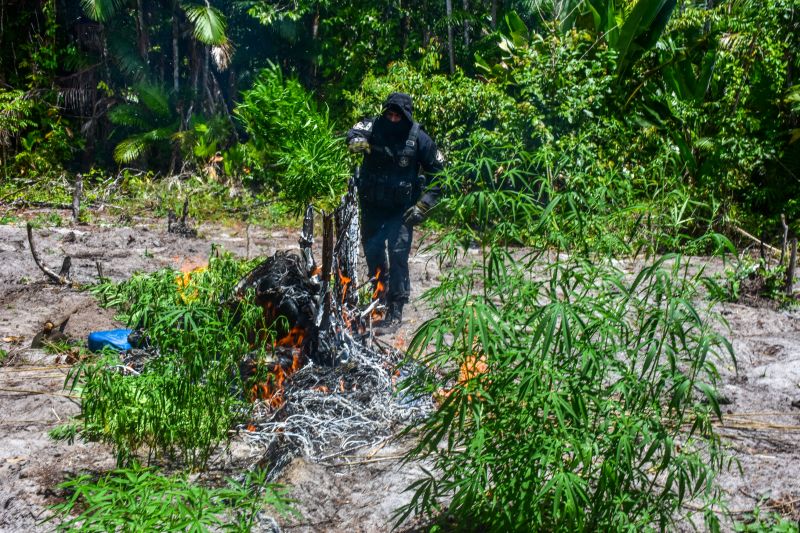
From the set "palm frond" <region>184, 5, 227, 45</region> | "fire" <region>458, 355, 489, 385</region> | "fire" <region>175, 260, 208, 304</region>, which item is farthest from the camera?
"palm frond" <region>184, 5, 227, 45</region>

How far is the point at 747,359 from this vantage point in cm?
565

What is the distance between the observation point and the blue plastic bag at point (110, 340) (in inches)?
214

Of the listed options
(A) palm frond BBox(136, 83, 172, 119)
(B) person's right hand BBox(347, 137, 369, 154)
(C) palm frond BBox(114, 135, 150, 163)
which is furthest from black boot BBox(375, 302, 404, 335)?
(A) palm frond BBox(136, 83, 172, 119)

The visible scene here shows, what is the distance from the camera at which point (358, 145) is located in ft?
20.7

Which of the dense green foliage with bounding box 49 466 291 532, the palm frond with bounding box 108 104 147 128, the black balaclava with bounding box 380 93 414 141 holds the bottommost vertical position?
the dense green foliage with bounding box 49 466 291 532

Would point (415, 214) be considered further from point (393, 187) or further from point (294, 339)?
point (294, 339)

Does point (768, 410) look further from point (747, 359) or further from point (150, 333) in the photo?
point (150, 333)

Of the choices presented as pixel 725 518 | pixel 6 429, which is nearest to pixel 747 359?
pixel 725 518

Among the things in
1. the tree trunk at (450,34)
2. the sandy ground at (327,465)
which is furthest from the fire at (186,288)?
the tree trunk at (450,34)

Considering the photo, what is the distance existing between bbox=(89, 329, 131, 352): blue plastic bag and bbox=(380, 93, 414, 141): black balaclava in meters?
2.61

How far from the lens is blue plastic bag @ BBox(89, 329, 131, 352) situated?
543cm

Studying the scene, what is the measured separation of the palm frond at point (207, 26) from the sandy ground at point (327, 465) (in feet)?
24.3

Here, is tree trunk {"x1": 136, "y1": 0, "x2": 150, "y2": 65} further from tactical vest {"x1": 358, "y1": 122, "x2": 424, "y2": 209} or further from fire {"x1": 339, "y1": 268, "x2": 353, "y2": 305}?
fire {"x1": 339, "y1": 268, "x2": 353, "y2": 305}

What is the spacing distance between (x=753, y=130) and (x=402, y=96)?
5.34 metres
